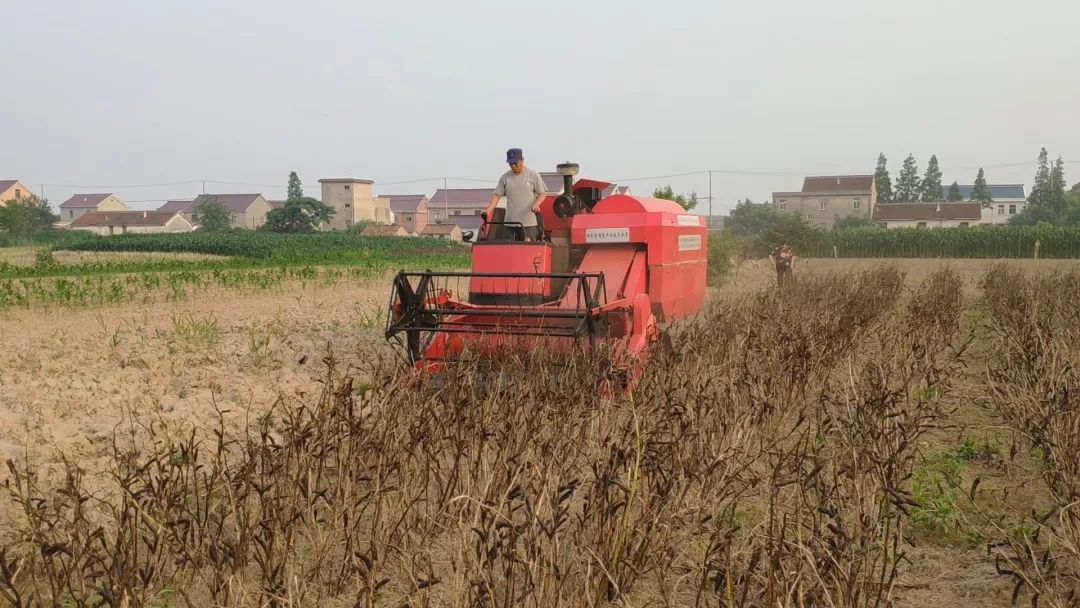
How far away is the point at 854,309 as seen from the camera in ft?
30.1

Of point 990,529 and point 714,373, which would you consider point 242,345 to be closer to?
point 714,373

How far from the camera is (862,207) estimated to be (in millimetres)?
81125

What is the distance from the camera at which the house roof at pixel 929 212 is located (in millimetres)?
71688

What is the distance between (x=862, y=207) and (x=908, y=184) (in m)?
34.3

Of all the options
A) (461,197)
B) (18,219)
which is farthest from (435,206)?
(18,219)

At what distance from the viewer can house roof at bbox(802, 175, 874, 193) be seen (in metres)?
81.8

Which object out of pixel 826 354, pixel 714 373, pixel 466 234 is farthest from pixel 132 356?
A: pixel 826 354

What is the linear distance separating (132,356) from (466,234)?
383cm

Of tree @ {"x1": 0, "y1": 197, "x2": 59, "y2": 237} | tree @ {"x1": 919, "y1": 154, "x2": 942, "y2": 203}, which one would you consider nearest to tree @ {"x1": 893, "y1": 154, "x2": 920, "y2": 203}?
tree @ {"x1": 919, "y1": 154, "x2": 942, "y2": 203}

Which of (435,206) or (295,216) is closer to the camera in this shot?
(295,216)

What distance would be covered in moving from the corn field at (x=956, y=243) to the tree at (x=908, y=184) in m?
64.6

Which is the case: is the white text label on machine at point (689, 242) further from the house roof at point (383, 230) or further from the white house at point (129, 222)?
the white house at point (129, 222)

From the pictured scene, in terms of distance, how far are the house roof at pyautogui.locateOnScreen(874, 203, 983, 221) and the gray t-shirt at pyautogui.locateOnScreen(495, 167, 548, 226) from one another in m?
71.8

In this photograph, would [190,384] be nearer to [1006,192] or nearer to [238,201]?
[238,201]
